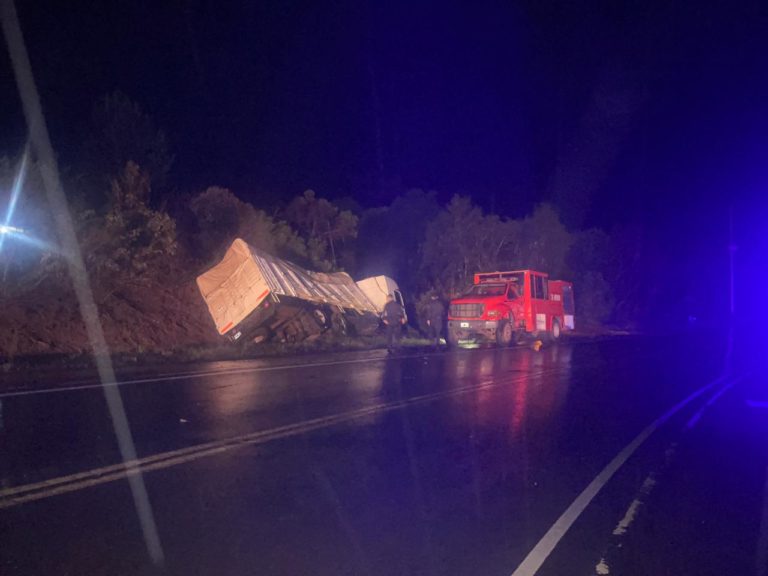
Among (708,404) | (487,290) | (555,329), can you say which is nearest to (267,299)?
(487,290)

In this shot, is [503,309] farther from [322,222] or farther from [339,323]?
[322,222]

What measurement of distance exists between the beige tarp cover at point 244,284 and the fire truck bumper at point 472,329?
239 inches

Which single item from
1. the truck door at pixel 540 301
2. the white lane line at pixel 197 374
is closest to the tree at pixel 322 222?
the truck door at pixel 540 301

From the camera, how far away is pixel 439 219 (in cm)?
3797

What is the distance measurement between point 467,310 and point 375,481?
805 inches

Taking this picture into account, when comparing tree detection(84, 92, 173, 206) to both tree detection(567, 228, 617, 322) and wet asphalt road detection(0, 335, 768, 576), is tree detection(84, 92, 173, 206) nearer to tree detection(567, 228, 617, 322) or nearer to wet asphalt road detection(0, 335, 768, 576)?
wet asphalt road detection(0, 335, 768, 576)

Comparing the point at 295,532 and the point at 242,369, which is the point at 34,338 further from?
the point at 295,532

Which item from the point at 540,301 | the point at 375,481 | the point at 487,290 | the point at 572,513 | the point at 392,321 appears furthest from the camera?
the point at 540,301

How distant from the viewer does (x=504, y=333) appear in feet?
89.2

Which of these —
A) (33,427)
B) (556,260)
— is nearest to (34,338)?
(33,427)

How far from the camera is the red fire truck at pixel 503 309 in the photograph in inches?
1059

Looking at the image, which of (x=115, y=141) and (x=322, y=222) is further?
(x=322, y=222)

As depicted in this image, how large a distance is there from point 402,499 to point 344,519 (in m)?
0.84

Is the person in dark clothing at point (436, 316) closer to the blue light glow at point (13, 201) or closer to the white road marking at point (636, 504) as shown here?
the blue light glow at point (13, 201)
